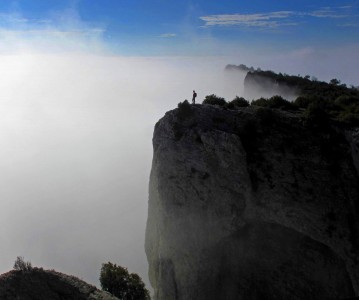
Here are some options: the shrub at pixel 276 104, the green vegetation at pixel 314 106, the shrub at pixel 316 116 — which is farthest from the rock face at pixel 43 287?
the shrub at pixel 276 104

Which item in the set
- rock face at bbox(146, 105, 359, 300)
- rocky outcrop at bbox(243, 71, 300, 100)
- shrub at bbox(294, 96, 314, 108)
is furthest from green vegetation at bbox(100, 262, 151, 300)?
rocky outcrop at bbox(243, 71, 300, 100)

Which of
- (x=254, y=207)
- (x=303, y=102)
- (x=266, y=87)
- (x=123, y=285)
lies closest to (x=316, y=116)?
(x=303, y=102)

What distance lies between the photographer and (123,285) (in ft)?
150

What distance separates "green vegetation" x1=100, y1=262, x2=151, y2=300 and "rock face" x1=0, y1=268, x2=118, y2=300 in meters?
14.6

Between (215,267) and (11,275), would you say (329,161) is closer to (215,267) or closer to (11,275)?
(215,267)

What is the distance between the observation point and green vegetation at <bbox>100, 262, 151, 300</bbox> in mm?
45094

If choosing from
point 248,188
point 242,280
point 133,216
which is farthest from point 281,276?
point 133,216

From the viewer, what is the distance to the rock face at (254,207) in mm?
30859

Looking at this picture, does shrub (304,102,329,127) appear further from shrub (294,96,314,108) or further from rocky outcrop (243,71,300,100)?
rocky outcrop (243,71,300,100)

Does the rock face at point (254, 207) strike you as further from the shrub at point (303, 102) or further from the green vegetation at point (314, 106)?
the shrub at point (303, 102)

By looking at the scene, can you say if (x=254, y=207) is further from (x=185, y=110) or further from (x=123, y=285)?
(x=123, y=285)

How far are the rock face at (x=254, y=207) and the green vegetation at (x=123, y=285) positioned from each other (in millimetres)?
13187

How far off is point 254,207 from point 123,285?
21033mm

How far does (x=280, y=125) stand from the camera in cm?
3344
